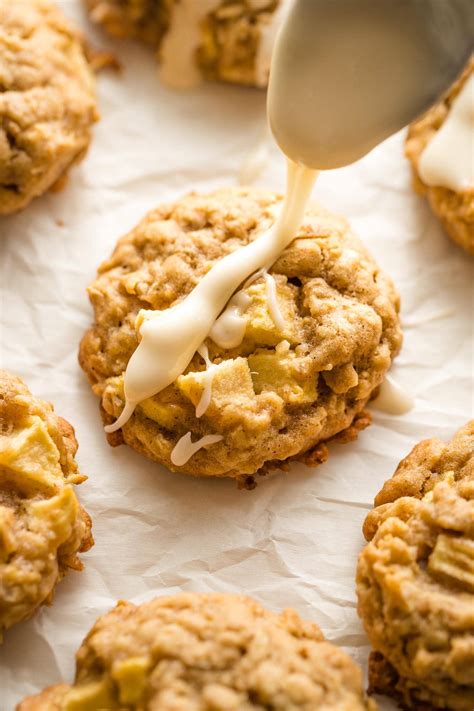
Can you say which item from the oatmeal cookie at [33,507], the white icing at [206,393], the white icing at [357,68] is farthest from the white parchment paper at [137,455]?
the white icing at [357,68]

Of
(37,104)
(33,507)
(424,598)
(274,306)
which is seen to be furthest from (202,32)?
(424,598)

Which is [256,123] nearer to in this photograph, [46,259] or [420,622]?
[46,259]

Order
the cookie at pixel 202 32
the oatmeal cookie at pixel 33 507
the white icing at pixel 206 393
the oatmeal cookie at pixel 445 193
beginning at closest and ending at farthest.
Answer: the oatmeal cookie at pixel 33 507 < the white icing at pixel 206 393 < the oatmeal cookie at pixel 445 193 < the cookie at pixel 202 32

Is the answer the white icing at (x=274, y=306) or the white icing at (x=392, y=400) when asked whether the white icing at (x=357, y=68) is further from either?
the white icing at (x=392, y=400)

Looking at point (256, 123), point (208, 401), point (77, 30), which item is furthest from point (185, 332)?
point (77, 30)

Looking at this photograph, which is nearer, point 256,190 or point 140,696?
point 140,696

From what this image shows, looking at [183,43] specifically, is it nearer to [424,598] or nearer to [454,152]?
[454,152]
